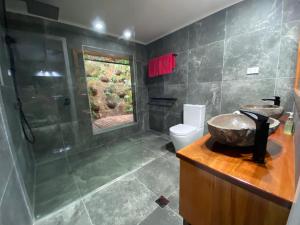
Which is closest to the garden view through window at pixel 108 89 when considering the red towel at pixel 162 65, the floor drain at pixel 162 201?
the red towel at pixel 162 65

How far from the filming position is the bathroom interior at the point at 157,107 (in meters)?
0.64

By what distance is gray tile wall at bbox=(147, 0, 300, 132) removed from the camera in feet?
4.86

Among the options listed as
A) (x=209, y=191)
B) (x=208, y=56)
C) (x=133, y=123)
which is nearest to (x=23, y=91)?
(x=133, y=123)

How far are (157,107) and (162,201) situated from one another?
2.09 m

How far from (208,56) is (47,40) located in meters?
2.45

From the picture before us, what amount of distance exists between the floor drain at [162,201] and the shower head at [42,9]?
2655 mm

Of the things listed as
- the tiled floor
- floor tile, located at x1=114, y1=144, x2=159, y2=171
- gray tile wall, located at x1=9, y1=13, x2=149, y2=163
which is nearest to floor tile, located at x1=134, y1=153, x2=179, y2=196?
the tiled floor

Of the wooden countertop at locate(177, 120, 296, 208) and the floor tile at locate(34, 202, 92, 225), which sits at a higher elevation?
the wooden countertop at locate(177, 120, 296, 208)

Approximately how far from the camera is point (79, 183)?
64.7 inches

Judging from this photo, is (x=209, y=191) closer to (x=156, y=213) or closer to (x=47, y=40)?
(x=156, y=213)

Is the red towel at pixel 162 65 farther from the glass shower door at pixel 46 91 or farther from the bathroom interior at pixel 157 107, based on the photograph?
the glass shower door at pixel 46 91

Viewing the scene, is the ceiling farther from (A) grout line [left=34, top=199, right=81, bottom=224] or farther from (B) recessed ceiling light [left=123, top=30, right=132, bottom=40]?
(A) grout line [left=34, top=199, right=81, bottom=224]

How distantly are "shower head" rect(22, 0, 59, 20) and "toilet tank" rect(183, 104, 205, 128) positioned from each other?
94.3 inches

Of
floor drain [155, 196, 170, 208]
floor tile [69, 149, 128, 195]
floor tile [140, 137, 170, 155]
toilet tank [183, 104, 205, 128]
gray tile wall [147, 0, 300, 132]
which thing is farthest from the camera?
floor tile [140, 137, 170, 155]
